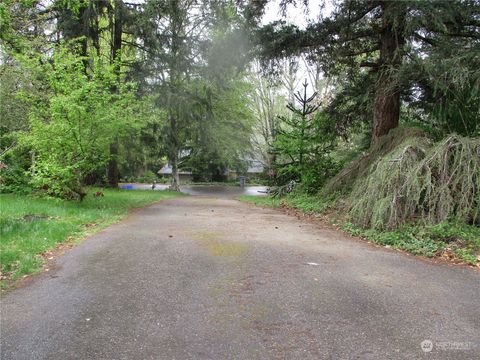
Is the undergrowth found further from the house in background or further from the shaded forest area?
the house in background

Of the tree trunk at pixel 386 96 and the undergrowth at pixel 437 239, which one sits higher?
the tree trunk at pixel 386 96

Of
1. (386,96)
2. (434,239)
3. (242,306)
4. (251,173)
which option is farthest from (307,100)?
(251,173)

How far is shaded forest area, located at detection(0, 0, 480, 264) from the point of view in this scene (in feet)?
23.5

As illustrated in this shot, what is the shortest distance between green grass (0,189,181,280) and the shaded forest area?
778 millimetres

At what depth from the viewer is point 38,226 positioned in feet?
23.5

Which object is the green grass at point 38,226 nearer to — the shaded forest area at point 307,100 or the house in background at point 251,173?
the shaded forest area at point 307,100

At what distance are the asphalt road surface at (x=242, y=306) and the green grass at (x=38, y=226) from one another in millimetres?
480

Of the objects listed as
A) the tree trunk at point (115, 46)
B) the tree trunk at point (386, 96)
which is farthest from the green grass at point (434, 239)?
the tree trunk at point (115, 46)

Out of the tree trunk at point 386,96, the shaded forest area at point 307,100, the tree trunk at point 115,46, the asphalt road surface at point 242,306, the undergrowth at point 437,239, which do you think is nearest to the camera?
the asphalt road surface at point 242,306

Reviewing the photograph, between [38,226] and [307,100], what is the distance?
11.9 metres

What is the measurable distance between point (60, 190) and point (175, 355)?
9059 mm

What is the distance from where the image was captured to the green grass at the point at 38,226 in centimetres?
518

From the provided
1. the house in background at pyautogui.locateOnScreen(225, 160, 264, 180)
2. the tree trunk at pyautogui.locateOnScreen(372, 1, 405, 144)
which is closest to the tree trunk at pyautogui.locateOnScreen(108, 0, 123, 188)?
the tree trunk at pyautogui.locateOnScreen(372, 1, 405, 144)

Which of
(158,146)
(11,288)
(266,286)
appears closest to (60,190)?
(11,288)
